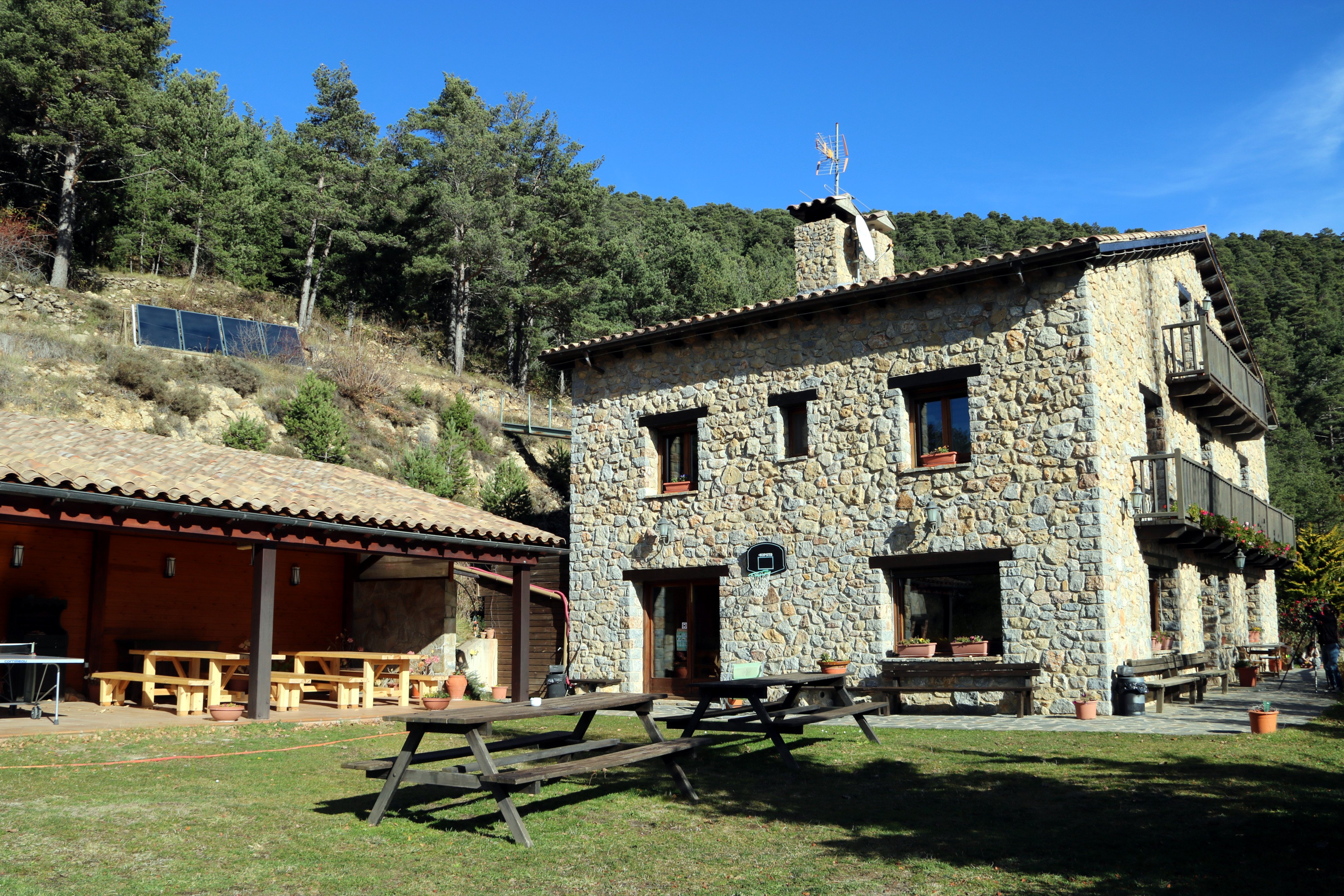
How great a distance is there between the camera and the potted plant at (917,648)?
13766 mm

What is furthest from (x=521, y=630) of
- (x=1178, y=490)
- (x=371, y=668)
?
(x=1178, y=490)

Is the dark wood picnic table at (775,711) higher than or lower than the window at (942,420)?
lower

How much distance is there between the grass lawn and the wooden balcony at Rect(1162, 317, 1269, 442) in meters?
8.20

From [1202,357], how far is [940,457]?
229 inches

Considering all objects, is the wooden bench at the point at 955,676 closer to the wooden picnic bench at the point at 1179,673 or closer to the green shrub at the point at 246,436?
the wooden picnic bench at the point at 1179,673

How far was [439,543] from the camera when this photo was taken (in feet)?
43.4

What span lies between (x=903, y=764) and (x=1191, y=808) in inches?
101

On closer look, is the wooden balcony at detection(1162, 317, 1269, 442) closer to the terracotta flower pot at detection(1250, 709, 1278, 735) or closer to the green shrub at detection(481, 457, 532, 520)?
the terracotta flower pot at detection(1250, 709, 1278, 735)

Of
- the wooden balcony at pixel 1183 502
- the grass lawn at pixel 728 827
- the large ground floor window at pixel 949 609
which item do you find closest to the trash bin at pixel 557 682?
the grass lawn at pixel 728 827

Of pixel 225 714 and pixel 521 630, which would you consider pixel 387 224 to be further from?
pixel 225 714

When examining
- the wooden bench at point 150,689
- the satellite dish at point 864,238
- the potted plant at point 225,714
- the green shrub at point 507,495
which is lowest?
the potted plant at point 225,714

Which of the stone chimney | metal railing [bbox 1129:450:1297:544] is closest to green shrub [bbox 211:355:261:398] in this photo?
the stone chimney

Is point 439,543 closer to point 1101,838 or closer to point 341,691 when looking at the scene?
point 341,691

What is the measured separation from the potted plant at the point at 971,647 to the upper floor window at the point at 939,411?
7.94 feet
